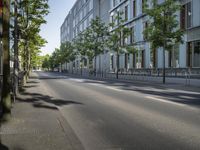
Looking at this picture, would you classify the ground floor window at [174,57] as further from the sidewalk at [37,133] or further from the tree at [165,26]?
the sidewalk at [37,133]

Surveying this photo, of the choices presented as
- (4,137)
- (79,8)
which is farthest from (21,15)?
(79,8)

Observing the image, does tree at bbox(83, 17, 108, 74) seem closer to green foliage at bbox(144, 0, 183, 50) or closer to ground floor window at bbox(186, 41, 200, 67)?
ground floor window at bbox(186, 41, 200, 67)

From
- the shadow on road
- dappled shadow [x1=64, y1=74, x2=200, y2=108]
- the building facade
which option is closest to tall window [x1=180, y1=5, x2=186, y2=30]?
the building facade

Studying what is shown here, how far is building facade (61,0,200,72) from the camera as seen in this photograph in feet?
111

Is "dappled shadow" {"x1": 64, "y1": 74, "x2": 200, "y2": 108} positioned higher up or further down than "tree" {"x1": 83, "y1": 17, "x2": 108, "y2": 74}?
further down

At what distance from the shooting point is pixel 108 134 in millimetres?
7652

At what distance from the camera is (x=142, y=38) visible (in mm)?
48938

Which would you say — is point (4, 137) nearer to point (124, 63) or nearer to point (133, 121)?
point (133, 121)

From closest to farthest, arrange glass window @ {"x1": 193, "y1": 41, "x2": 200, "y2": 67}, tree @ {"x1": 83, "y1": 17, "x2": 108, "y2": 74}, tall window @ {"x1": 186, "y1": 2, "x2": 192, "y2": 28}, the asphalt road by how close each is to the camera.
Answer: the asphalt road < glass window @ {"x1": 193, "y1": 41, "x2": 200, "y2": 67} < tall window @ {"x1": 186, "y1": 2, "x2": 192, "y2": 28} < tree @ {"x1": 83, "y1": 17, "x2": 108, "y2": 74}

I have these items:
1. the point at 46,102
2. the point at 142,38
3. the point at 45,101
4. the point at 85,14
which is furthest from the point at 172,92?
the point at 85,14

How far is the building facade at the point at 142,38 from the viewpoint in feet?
111

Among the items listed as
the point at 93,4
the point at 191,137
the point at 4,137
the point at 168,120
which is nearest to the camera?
the point at 4,137

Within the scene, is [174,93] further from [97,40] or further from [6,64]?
[97,40]

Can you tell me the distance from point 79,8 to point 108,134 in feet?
340
